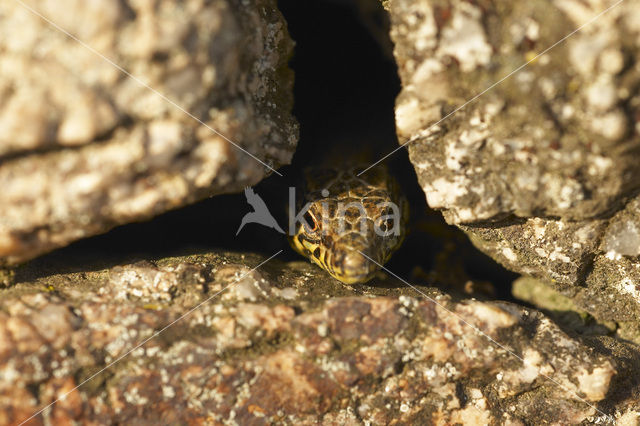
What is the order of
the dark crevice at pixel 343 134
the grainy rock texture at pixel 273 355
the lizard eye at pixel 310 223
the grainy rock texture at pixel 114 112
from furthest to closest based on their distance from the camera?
the dark crevice at pixel 343 134, the lizard eye at pixel 310 223, the grainy rock texture at pixel 273 355, the grainy rock texture at pixel 114 112

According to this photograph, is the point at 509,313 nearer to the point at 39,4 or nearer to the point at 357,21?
the point at 39,4

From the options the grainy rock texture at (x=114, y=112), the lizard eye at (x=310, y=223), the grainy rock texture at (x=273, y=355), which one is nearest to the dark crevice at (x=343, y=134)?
the lizard eye at (x=310, y=223)

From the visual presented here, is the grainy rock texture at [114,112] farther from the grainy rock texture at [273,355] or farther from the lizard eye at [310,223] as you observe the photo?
the lizard eye at [310,223]

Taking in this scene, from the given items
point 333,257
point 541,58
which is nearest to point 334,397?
point 333,257

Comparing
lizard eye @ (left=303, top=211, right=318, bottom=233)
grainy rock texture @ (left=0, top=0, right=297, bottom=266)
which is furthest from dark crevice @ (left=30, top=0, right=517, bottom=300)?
grainy rock texture @ (left=0, top=0, right=297, bottom=266)

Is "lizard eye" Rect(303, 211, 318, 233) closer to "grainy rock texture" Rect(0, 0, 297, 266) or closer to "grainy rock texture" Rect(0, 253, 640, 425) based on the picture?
"grainy rock texture" Rect(0, 253, 640, 425)

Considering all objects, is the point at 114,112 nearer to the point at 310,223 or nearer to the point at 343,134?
the point at 310,223
